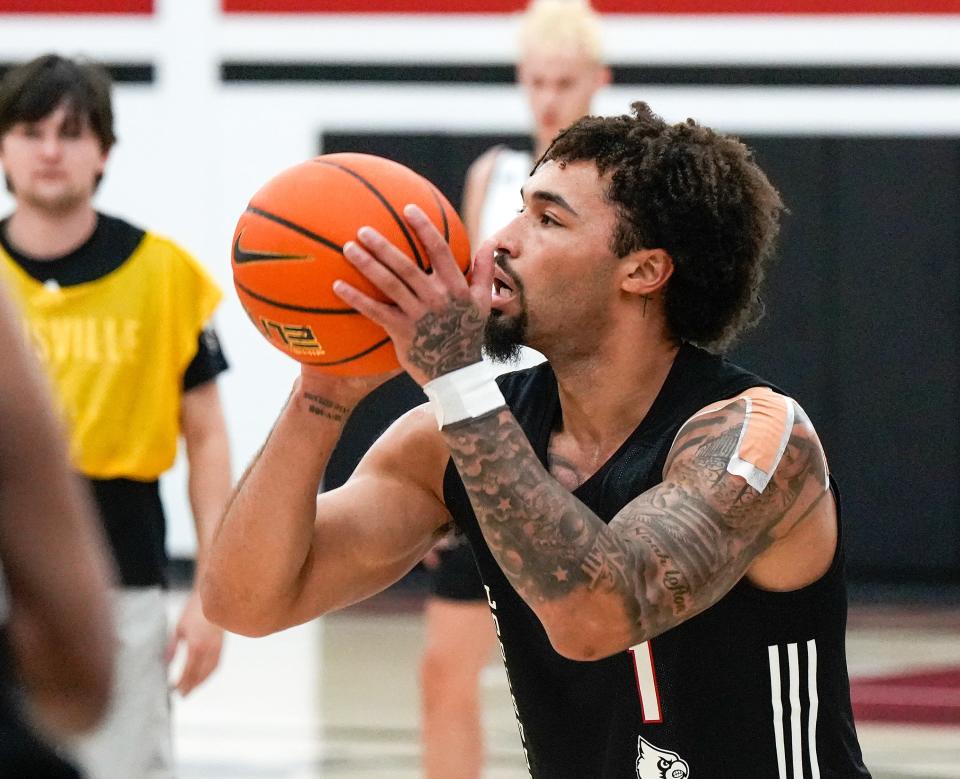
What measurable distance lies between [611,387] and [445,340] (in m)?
0.54

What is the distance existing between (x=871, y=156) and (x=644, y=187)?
23.3ft

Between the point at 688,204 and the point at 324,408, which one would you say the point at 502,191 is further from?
the point at 324,408

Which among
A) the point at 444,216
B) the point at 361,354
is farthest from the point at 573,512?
the point at 444,216

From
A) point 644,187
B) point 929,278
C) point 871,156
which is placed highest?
point 644,187

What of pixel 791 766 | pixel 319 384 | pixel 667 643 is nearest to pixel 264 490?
pixel 319 384

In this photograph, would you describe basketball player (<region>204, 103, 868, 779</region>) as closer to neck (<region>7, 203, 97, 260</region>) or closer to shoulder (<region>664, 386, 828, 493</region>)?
shoulder (<region>664, 386, 828, 493</region>)

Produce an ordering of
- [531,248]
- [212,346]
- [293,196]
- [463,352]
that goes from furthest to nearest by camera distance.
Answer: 1. [212,346]
2. [531,248]
3. [293,196]
4. [463,352]

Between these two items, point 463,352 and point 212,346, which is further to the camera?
point 212,346

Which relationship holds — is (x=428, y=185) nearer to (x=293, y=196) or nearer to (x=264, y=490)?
(x=293, y=196)

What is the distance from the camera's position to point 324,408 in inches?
111

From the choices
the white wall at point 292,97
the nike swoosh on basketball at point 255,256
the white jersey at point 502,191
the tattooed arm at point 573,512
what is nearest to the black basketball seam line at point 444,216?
the tattooed arm at point 573,512

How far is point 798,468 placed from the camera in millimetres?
2643

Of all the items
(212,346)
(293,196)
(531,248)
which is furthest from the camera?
(212,346)

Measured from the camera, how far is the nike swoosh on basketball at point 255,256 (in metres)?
2.62
